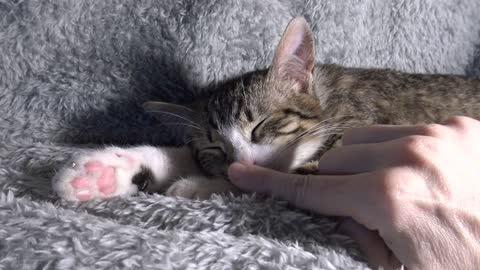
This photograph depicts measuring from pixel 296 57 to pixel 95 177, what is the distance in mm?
546

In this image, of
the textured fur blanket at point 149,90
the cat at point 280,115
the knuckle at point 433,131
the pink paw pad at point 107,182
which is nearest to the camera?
the textured fur blanket at point 149,90

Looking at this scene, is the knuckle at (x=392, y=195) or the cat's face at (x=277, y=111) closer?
the knuckle at (x=392, y=195)

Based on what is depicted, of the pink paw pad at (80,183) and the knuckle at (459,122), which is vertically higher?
the knuckle at (459,122)

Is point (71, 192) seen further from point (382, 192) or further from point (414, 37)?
point (414, 37)

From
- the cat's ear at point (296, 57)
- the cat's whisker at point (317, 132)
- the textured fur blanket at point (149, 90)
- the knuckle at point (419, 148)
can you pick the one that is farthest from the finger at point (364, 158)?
the cat's ear at point (296, 57)

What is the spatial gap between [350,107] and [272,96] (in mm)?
193

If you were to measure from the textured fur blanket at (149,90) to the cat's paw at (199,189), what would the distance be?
92 mm

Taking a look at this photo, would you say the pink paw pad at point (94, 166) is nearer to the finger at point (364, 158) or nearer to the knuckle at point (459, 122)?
the finger at point (364, 158)

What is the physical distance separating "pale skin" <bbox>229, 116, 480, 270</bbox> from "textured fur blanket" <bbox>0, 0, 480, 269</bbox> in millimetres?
42

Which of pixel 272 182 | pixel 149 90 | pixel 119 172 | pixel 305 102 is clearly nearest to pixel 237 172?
pixel 272 182

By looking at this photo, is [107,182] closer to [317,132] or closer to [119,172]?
[119,172]

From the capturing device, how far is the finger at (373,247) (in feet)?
2.45

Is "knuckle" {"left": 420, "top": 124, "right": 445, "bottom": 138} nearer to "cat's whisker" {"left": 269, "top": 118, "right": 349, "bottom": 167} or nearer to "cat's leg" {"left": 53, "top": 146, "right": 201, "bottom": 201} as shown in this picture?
"cat's whisker" {"left": 269, "top": 118, "right": 349, "bottom": 167}

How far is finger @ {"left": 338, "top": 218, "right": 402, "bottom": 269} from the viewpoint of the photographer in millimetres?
746
